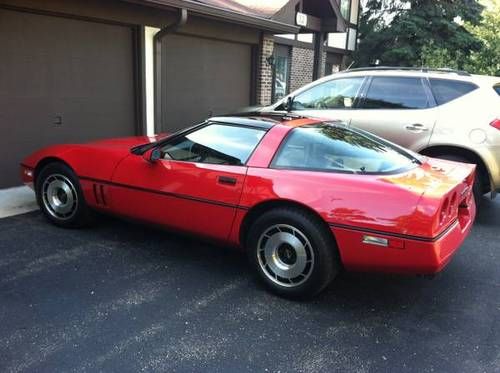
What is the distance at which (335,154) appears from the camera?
12.6 feet

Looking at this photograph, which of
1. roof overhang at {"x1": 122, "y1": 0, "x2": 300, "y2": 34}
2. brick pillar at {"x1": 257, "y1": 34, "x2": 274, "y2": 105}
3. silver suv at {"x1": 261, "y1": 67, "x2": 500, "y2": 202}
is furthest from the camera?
brick pillar at {"x1": 257, "y1": 34, "x2": 274, "y2": 105}

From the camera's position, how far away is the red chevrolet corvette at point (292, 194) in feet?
10.7

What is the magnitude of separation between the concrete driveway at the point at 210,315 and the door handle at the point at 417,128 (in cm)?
182

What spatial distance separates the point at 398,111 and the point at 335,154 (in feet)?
8.76

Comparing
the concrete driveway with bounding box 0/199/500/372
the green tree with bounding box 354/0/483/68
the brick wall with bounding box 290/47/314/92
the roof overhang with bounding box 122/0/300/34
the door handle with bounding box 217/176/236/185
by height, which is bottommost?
the concrete driveway with bounding box 0/199/500/372

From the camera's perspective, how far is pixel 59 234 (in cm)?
484

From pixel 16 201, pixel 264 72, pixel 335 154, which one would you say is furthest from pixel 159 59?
pixel 335 154

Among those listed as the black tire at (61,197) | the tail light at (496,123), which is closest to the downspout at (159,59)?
the black tire at (61,197)

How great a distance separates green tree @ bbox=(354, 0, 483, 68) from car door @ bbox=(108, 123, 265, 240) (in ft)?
45.2

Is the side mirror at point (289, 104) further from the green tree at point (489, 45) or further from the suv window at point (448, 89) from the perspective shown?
the green tree at point (489, 45)

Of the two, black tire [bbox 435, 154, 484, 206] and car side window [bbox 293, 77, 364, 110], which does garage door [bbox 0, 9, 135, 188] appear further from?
black tire [bbox 435, 154, 484, 206]

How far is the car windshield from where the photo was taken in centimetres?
372

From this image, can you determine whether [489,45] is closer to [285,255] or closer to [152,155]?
[152,155]

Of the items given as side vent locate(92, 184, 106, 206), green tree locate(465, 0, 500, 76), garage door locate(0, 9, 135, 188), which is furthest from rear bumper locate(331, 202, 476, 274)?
green tree locate(465, 0, 500, 76)
